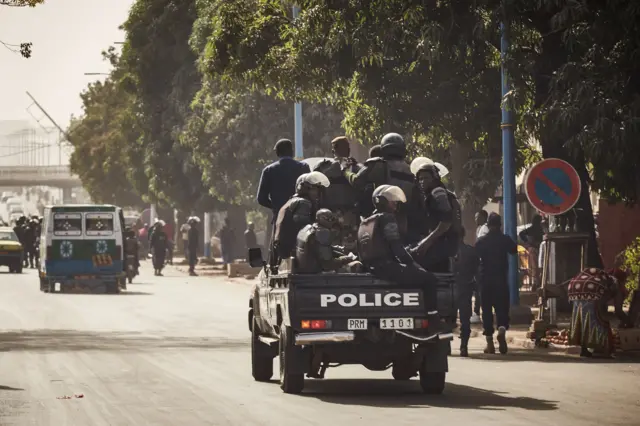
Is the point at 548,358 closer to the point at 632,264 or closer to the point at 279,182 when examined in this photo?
the point at 279,182

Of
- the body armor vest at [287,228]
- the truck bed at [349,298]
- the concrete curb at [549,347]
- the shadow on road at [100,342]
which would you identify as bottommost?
the shadow on road at [100,342]

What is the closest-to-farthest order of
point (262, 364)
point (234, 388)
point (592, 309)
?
point (234, 388), point (262, 364), point (592, 309)

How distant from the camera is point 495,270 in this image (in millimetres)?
20516

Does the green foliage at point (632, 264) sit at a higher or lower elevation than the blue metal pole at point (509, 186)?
lower

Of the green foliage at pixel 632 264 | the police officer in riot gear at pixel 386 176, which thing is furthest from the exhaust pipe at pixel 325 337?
the green foliage at pixel 632 264

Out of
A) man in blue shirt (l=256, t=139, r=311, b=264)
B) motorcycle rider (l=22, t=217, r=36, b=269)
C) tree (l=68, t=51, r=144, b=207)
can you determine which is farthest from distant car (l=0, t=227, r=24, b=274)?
man in blue shirt (l=256, t=139, r=311, b=264)

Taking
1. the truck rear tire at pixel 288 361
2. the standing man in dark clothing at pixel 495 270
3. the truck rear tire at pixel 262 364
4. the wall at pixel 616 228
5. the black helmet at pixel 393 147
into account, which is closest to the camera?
the truck rear tire at pixel 288 361

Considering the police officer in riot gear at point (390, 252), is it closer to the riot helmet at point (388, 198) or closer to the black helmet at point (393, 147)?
the riot helmet at point (388, 198)

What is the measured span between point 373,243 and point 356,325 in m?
0.78

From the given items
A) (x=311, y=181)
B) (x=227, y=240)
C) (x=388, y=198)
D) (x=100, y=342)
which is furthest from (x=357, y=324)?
(x=227, y=240)

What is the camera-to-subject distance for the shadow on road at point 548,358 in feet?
64.6

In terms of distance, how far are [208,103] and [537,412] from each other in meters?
43.8

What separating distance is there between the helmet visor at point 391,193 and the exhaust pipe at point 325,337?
51.8 inches

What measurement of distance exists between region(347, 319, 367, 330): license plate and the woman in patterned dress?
19.5 ft
